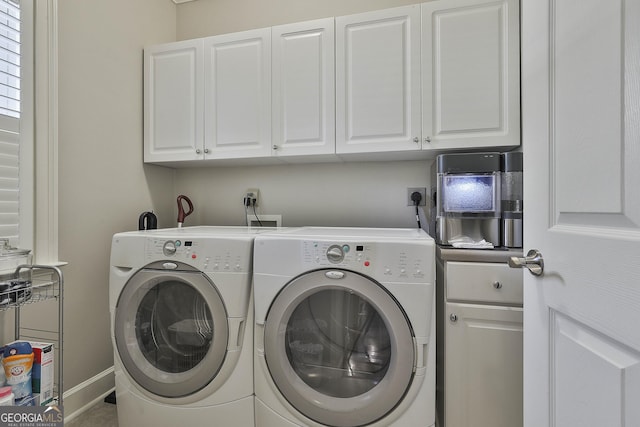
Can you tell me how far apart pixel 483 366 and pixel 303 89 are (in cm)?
161

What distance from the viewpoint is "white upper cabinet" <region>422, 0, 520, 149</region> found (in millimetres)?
1472

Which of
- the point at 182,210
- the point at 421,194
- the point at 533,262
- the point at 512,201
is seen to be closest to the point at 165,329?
the point at 182,210

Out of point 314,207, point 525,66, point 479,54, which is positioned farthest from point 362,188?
point 525,66

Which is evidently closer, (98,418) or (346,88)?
(98,418)

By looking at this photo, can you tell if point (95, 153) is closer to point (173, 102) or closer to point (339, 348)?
point (173, 102)

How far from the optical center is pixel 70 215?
155 centimetres

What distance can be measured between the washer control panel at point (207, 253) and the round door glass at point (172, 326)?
5.5 inches

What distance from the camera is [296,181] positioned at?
2.12m

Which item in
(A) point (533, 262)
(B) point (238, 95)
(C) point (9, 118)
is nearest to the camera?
(A) point (533, 262)

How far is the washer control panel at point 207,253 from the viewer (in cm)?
131

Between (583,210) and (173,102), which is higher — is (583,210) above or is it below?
below

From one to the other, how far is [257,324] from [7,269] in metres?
1.00

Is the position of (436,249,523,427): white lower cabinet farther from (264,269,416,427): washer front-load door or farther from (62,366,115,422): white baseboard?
(62,366,115,422): white baseboard

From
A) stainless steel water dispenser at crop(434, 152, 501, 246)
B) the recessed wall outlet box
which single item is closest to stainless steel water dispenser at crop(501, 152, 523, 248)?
stainless steel water dispenser at crop(434, 152, 501, 246)
